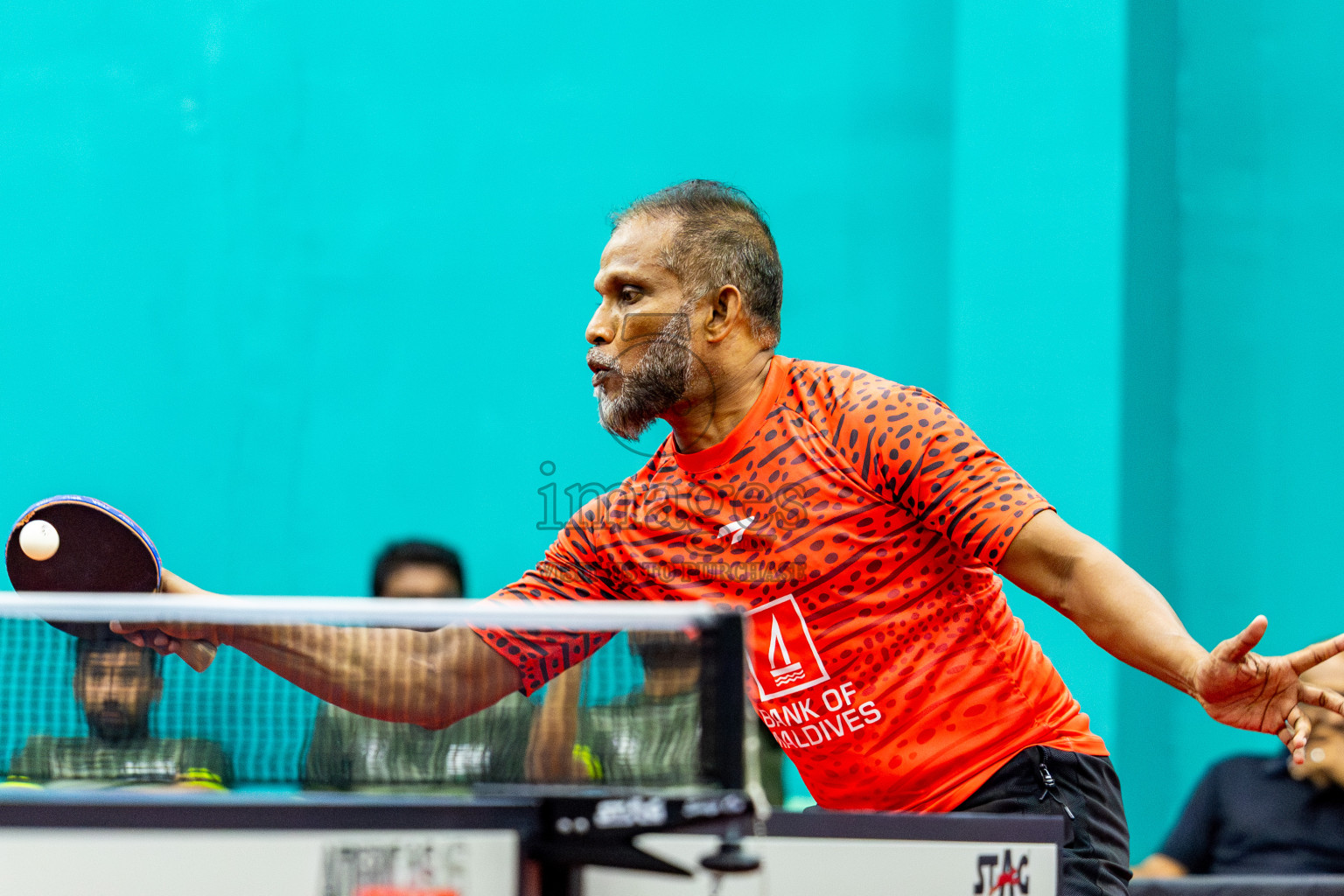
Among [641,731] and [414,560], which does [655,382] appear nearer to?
[641,731]

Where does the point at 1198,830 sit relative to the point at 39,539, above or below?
below

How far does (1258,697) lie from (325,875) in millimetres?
1317

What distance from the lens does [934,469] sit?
89.5 inches

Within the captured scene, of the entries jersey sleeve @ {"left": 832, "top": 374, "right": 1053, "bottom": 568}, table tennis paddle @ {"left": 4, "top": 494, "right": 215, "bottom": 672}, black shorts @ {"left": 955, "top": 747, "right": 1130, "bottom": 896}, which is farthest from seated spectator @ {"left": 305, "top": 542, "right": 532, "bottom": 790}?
black shorts @ {"left": 955, "top": 747, "right": 1130, "bottom": 896}

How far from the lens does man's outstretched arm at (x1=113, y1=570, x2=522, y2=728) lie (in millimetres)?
1813

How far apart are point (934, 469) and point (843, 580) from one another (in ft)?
0.84

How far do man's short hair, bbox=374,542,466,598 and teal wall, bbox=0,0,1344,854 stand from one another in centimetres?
10

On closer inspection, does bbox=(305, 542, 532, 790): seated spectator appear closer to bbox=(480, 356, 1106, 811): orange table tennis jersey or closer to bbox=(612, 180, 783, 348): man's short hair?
bbox=(480, 356, 1106, 811): orange table tennis jersey

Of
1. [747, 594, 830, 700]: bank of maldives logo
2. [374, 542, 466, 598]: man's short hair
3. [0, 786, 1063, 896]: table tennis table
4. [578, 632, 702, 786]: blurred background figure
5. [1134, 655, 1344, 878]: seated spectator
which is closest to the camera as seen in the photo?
[0, 786, 1063, 896]: table tennis table

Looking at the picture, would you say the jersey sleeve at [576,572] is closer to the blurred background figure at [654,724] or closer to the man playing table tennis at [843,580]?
the man playing table tennis at [843,580]

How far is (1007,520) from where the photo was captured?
2.19 m

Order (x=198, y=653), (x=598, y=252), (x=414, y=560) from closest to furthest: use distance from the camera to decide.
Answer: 1. (x=198, y=653)
2. (x=414, y=560)
3. (x=598, y=252)

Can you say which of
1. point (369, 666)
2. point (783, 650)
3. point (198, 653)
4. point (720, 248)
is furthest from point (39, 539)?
point (720, 248)

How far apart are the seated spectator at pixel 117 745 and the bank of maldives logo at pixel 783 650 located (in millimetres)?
974
